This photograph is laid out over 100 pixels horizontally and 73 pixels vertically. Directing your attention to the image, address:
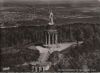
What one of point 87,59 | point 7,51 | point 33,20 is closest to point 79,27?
point 87,59

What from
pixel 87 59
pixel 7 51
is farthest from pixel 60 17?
pixel 7 51

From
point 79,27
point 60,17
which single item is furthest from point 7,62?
point 79,27

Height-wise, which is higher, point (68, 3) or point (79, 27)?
point (68, 3)

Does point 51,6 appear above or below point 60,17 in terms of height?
above

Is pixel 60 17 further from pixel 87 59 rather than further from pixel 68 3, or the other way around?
pixel 87 59

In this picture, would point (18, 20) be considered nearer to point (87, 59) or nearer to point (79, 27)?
point (79, 27)

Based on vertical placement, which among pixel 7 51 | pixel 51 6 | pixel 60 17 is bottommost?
pixel 7 51

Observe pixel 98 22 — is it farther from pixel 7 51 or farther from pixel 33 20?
pixel 7 51

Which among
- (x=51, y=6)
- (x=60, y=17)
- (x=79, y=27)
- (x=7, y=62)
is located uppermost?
(x=51, y=6)
